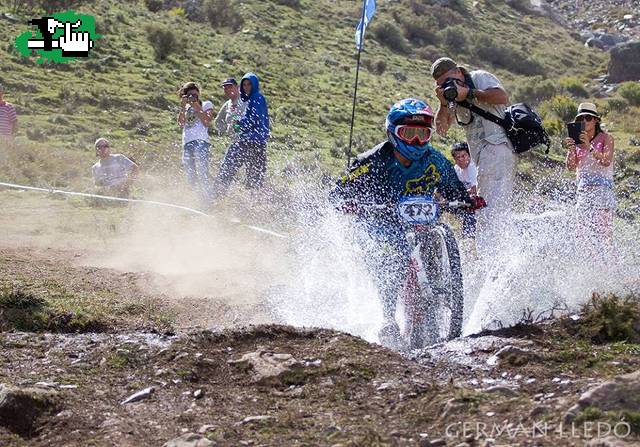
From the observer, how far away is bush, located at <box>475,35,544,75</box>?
39.8m

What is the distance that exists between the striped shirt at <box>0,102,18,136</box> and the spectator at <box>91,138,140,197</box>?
1.69m

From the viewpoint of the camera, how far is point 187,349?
5676mm

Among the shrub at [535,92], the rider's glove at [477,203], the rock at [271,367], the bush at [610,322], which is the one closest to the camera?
the rock at [271,367]

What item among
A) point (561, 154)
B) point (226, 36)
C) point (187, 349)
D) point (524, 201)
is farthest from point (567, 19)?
point (187, 349)

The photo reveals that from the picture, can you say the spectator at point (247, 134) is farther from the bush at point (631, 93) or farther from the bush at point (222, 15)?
the bush at point (222, 15)

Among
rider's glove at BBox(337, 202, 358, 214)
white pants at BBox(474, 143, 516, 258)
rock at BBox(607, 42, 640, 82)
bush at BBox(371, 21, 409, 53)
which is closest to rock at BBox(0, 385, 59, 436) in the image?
rider's glove at BBox(337, 202, 358, 214)

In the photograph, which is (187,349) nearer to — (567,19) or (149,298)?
(149,298)

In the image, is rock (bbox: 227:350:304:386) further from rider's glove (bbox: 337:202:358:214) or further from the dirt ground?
rider's glove (bbox: 337:202:358:214)

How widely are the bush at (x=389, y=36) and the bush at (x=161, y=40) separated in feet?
40.9

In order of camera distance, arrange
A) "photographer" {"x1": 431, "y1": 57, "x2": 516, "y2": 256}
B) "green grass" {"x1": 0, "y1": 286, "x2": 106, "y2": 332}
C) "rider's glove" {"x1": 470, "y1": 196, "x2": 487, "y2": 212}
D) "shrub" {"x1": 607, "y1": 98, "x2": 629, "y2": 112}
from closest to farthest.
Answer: "rider's glove" {"x1": 470, "y1": 196, "x2": 487, "y2": 212} < "green grass" {"x1": 0, "y1": 286, "x2": 106, "y2": 332} < "photographer" {"x1": 431, "y1": 57, "x2": 516, "y2": 256} < "shrub" {"x1": 607, "y1": 98, "x2": 629, "y2": 112}

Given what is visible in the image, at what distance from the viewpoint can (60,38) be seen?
26703 mm

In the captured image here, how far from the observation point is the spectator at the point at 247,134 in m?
12.9

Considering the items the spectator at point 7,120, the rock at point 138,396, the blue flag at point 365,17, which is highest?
the blue flag at point 365,17

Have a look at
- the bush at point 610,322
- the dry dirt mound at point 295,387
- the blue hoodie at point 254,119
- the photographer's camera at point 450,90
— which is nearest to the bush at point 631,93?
the blue hoodie at point 254,119
